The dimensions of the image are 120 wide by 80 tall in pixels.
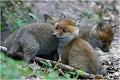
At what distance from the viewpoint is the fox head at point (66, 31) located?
36.3 feet

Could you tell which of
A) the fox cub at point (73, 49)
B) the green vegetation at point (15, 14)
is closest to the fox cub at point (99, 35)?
the green vegetation at point (15, 14)

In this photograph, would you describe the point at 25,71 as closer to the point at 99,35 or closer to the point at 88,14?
the point at 99,35

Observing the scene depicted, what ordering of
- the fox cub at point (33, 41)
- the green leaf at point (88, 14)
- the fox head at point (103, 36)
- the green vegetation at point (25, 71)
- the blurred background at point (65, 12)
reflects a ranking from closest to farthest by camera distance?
the green vegetation at point (25, 71), the fox cub at point (33, 41), the fox head at point (103, 36), the blurred background at point (65, 12), the green leaf at point (88, 14)

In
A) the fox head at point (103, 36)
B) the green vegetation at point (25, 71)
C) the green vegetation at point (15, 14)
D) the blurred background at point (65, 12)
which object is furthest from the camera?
the green vegetation at point (15, 14)

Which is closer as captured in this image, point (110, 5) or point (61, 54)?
point (61, 54)

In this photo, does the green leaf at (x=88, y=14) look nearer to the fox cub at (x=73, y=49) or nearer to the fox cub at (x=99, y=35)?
the fox cub at (x=99, y=35)

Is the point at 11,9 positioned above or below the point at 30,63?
above

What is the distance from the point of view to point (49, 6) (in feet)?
59.0

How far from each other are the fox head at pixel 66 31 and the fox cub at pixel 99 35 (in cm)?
169

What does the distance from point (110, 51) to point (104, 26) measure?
106 centimetres

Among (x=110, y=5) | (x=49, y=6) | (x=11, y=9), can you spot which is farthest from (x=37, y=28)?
(x=110, y=5)

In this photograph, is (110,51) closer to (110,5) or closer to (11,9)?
(11,9)

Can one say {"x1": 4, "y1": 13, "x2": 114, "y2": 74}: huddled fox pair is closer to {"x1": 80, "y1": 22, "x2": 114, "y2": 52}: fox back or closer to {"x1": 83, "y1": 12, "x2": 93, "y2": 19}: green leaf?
{"x1": 80, "y1": 22, "x2": 114, "y2": 52}: fox back

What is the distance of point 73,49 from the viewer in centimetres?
1089
